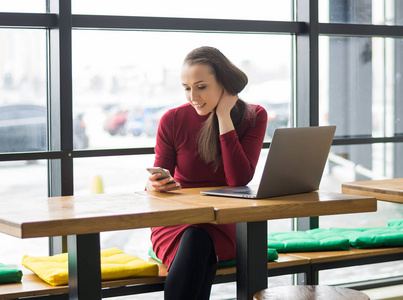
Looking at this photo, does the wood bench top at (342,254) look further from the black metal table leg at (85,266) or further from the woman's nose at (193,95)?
the black metal table leg at (85,266)

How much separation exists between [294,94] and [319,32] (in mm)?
389

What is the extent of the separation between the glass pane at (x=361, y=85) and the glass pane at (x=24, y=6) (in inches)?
65.3

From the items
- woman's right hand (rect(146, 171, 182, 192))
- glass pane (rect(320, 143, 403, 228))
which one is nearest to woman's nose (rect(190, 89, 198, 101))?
woman's right hand (rect(146, 171, 182, 192))

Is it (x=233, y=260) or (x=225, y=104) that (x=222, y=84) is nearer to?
(x=225, y=104)

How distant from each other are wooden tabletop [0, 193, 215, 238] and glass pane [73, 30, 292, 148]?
1.17 metres

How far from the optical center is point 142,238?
3350 mm

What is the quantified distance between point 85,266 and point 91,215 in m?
0.23

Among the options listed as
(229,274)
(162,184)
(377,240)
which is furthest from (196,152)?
(377,240)

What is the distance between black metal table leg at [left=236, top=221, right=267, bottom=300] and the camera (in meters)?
2.09

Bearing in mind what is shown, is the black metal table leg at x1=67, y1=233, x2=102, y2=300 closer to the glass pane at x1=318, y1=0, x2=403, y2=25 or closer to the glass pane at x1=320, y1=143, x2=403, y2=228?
the glass pane at x1=320, y1=143, x2=403, y2=228

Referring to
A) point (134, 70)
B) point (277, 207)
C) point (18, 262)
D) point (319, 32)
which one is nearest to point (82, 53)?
point (134, 70)

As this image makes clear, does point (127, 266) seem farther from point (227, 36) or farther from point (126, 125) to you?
point (227, 36)

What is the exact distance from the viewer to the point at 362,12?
3.87 m

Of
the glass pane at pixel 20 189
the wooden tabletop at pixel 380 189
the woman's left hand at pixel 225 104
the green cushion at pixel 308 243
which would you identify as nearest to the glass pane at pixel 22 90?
the glass pane at pixel 20 189
